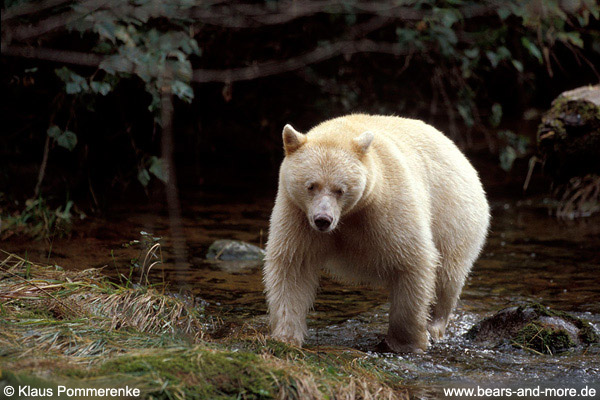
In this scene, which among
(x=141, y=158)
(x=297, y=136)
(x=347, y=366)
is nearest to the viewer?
(x=347, y=366)

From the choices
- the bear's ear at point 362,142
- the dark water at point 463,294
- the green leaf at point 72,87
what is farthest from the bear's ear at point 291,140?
the green leaf at point 72,87

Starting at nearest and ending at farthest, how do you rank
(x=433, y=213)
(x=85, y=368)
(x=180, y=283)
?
(x=85, y=368) → (x=433, y=213) → (x=180, y=283)

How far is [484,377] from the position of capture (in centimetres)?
482

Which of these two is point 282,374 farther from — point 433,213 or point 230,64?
point 230,64

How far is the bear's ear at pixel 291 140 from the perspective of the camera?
5094 millimetres

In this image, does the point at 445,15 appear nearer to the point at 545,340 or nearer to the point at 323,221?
the point at 545,340

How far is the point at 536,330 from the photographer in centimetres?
544

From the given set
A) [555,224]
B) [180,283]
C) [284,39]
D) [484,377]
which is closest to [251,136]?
[284,39]

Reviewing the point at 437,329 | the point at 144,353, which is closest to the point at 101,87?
the point at 437,329

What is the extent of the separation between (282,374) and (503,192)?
851 centimetres

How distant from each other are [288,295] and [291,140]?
112 cm

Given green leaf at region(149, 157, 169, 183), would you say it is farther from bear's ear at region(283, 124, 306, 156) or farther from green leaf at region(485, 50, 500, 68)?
green leaf at region(485, 50, 500, 68)

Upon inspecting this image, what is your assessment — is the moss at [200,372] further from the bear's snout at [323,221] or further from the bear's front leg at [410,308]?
the bear's front leg at [410,308]

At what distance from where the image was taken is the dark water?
4.98 m
